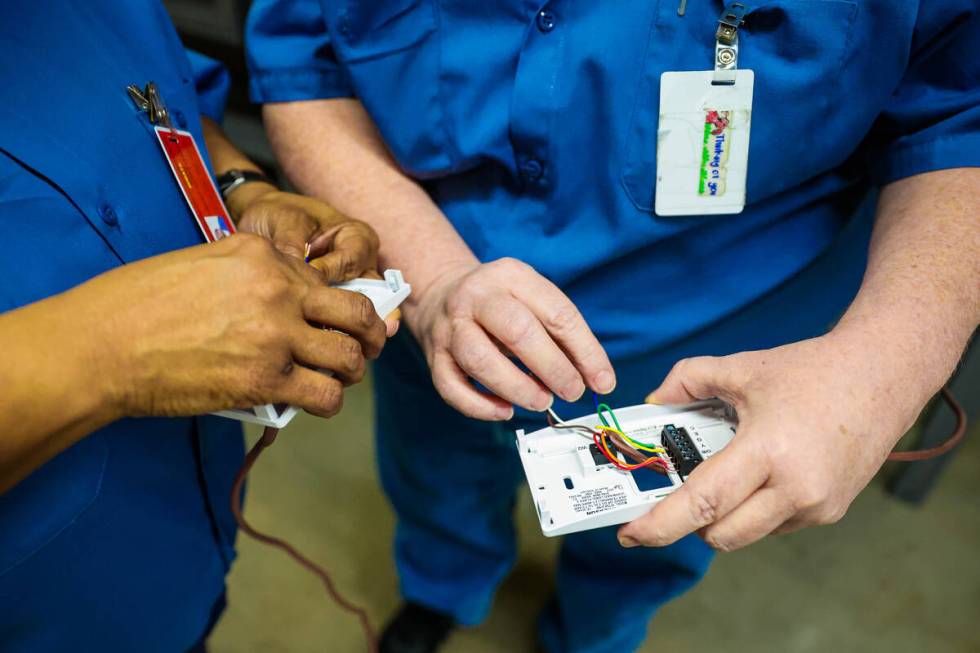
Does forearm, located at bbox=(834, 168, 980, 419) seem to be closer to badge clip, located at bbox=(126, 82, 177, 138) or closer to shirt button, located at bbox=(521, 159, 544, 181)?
shirt button, located at bbox=(521, 159, 544, 181)

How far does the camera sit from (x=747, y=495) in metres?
0.58

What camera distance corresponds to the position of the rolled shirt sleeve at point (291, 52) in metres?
0.85

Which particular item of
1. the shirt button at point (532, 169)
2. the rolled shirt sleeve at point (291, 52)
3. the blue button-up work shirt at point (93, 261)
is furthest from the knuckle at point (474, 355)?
the rolled shirt sleeve at point (291, 52)

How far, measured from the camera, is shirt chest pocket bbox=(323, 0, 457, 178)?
75cm

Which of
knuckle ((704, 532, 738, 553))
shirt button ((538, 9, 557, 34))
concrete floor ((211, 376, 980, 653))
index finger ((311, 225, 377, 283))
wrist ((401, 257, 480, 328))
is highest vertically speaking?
shirt button ((538, 9, 557, 34))

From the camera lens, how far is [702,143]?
691 mm

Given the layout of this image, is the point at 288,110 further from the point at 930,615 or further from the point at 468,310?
the point at 930,615

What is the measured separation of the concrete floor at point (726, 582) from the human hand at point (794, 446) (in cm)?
95

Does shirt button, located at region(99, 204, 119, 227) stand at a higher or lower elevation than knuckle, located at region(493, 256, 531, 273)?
higher

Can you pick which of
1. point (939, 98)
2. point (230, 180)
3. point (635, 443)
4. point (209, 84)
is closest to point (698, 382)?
point (635, 443)

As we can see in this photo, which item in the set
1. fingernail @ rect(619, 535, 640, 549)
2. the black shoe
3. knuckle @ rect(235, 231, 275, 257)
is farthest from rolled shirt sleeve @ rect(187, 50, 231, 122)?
the black shoe

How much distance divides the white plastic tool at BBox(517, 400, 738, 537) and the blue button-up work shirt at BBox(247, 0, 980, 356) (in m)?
0.13

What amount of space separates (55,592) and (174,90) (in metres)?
0.52

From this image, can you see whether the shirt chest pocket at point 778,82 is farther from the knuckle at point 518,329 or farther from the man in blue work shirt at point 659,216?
the knuckle at point 518,329
